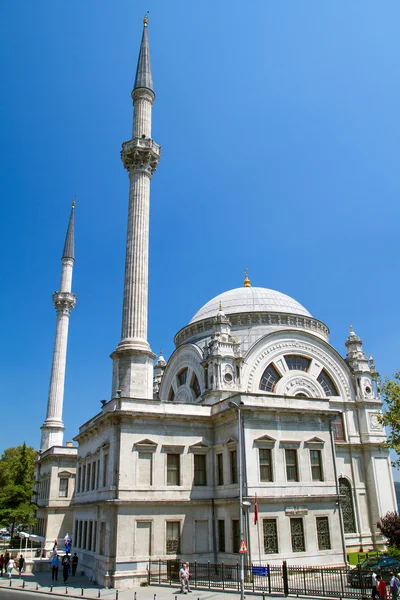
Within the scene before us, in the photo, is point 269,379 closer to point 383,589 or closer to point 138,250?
point 138,250

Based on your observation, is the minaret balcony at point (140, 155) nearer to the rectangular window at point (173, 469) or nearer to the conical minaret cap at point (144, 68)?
the conical minaret cap at point (144, 68)

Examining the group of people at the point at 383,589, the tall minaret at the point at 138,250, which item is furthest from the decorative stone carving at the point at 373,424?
the group of people at the point at 383,589

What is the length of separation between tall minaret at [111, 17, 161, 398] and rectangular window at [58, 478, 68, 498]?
60.2 ft

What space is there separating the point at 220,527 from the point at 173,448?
481 centimetres

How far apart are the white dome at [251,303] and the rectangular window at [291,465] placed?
16.0 m

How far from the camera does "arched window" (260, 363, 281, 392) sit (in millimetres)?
37219

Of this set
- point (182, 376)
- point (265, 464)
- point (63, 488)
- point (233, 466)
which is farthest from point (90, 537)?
point (182, 376)

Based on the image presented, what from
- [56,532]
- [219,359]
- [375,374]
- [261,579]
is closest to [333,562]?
[261,579]

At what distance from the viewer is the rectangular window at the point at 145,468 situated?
86.6 ft

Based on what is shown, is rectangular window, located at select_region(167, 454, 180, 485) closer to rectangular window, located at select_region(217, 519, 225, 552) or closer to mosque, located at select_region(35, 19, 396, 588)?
mosque, located at select_region(35, 19, 396, 588)

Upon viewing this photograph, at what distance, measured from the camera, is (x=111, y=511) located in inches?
998

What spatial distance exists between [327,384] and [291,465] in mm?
14322

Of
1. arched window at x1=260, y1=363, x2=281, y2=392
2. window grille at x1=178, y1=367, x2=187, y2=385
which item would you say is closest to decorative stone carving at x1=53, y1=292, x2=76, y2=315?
window grille at x1=178, y1=367, x2=187, y2=385


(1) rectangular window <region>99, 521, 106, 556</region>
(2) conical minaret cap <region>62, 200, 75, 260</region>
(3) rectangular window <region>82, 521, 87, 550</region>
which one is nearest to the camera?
(1) rectangular window <region>99, 521, 106, 556</region>
